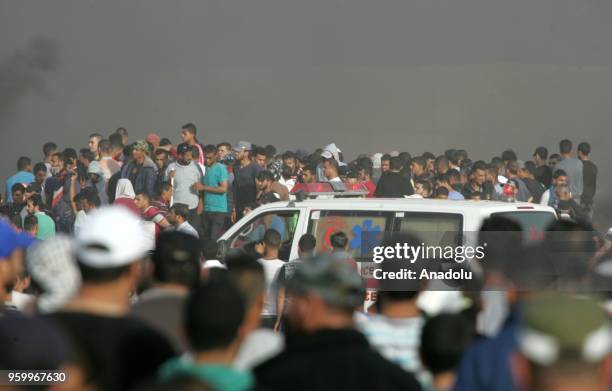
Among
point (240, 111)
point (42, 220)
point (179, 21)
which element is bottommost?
point (42, 220)

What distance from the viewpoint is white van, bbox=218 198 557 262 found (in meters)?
10.0

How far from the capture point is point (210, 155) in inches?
607

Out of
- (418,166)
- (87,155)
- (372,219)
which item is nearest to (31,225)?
(87,155)

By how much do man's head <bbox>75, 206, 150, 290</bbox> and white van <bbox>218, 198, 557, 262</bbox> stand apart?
20.1ft

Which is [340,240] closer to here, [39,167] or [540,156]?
[39,167]

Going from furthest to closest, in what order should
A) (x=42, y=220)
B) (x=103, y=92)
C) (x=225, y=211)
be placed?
(x=103, y=92) → (x=225, y=211) → (x=42, y=220)

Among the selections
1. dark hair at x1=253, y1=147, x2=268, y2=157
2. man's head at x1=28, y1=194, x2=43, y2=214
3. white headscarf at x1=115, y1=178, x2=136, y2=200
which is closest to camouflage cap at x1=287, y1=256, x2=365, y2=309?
white headscarf at x1=115, y1=178, x2=136, y2=200

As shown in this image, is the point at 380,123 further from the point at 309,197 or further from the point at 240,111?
the point at 309,197

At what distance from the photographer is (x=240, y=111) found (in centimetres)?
2923

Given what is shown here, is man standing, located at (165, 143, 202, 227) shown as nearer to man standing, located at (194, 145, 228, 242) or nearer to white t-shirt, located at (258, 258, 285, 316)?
man standing, located at (194, 145, 228, 242)

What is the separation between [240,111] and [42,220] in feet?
51.3

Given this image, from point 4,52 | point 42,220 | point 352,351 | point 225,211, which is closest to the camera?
point 352,351

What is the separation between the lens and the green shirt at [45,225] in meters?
13.7

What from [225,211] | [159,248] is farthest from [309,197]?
[159,248]
